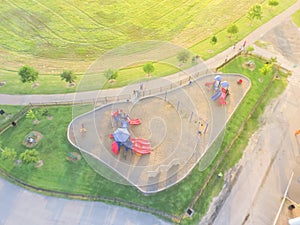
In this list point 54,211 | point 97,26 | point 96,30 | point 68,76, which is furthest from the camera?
point 97,26

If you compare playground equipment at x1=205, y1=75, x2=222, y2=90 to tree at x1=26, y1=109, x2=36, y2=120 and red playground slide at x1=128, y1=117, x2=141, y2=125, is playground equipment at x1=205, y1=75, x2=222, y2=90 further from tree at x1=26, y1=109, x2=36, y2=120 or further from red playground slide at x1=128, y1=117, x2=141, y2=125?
tree at x1=26, y1=109, x2=36, y2=120

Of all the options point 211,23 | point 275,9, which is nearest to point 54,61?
point 211,23

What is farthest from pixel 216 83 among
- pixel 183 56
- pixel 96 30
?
pixel 96 30

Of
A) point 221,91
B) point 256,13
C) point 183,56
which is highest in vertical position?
point 256,13

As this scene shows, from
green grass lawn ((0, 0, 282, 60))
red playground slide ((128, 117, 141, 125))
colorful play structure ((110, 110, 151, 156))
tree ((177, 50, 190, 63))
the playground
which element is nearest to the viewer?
the playground

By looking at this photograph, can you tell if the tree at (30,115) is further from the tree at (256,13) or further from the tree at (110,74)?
→ the tree at (256,13)

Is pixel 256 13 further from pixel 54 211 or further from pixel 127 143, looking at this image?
pixel 54 211

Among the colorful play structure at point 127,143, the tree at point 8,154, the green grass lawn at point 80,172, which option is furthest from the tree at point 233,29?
the tree at point 8,154

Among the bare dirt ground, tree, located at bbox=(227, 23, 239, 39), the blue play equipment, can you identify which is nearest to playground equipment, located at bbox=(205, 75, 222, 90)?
the blue play equipment
